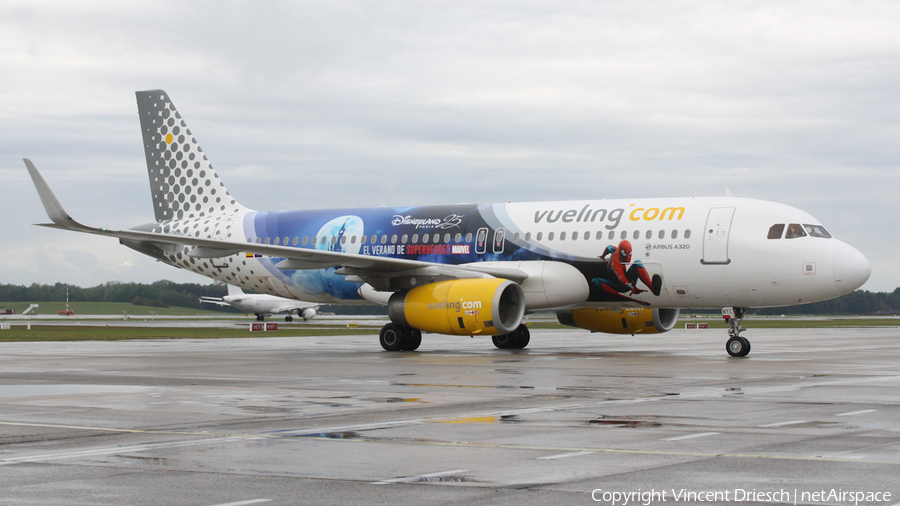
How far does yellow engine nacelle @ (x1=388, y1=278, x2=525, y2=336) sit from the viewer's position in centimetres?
2328

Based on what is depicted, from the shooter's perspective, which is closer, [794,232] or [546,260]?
[794,232]

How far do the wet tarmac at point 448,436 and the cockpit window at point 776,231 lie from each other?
515 centimetres

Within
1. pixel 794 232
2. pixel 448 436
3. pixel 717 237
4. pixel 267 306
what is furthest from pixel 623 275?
pixel 267 306

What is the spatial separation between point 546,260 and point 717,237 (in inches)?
178

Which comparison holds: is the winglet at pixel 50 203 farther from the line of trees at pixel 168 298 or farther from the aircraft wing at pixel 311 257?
the line of trees at pixel 168 298

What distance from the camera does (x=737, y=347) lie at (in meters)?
23.2

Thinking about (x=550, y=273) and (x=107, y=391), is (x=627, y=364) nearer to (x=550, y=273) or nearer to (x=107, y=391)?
(x=550, y=273)

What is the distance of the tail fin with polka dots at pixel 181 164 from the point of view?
1305 inches

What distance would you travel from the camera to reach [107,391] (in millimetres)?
14211

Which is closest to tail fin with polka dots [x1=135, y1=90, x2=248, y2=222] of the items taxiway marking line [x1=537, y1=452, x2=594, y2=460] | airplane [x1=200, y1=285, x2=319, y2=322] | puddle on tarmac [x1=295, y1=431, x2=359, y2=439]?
puddle on tarmac [x1=295, y1=431, x2=359, y2=439]

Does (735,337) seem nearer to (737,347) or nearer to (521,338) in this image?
(737,347)

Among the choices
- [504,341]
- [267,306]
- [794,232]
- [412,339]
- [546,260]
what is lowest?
[504,341]

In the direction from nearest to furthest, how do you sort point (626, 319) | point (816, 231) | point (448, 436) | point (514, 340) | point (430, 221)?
point (448, 436), point (816, 231), point (626, 319), point (514, 340), point (430, 221)

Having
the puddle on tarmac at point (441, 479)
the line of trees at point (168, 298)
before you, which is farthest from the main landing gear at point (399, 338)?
the line of trees at point (168, 298)
